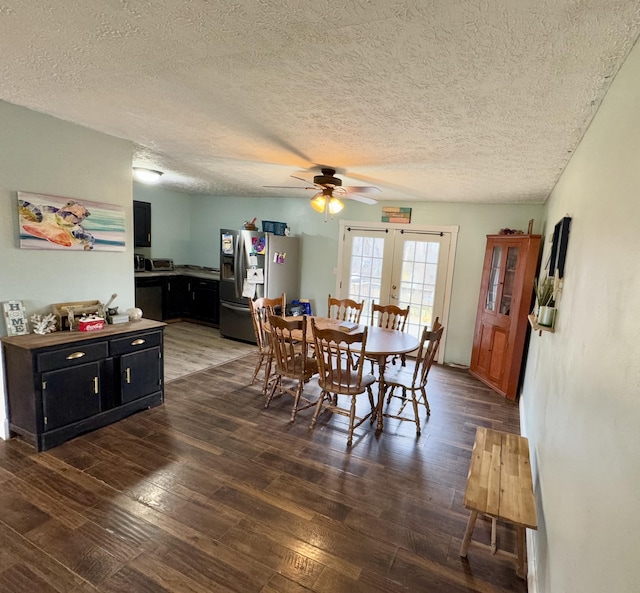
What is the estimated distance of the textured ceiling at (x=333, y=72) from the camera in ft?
3.94

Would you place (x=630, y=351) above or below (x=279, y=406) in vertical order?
above

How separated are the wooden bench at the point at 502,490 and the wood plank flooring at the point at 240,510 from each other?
0.17 meters

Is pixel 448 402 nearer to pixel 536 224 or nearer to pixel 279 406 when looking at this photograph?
pixel 279 406

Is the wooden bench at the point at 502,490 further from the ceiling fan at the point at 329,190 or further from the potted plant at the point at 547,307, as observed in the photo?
the ceiling fan at the point at 329,190

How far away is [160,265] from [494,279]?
5.64m

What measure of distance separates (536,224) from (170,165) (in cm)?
460

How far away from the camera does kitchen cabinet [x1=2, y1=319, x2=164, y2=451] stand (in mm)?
2529

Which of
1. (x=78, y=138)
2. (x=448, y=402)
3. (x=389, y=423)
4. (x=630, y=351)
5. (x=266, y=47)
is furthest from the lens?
(x=448, y=402)

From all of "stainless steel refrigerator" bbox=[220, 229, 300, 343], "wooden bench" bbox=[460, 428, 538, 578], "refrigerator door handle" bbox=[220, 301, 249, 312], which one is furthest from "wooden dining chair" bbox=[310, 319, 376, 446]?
"refrigerator door handle" bbox=[220, 301, 249, 312]

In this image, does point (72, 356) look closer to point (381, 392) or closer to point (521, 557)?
point (381, 392)

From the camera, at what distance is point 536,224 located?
462 centimetres

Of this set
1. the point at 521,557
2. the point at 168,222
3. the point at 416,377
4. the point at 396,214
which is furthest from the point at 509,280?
the point at 168,222

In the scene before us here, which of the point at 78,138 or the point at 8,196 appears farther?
the point at 78,138

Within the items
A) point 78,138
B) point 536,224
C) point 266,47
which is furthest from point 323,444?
point 536,224
